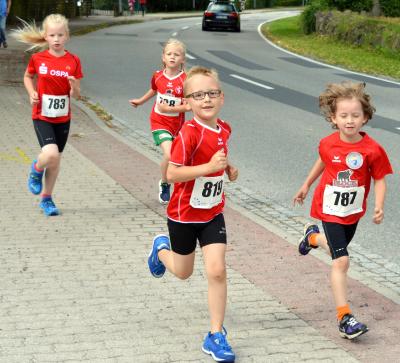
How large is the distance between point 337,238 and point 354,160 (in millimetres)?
508

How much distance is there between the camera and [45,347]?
4.97 metres

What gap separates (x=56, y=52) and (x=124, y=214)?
5.40 ft

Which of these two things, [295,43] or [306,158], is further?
[295,43]

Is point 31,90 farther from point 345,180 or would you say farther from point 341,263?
point 341,263

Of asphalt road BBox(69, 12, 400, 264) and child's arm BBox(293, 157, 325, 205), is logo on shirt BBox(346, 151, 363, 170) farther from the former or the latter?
asphalt road BBox(69, 12, 400, 264)

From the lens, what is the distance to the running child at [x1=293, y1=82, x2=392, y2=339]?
18.0 ft

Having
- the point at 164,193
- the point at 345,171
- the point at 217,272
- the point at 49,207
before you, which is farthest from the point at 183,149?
the point at 164,193

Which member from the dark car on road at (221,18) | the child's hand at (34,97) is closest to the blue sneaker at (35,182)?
the child's hand at (34,97)

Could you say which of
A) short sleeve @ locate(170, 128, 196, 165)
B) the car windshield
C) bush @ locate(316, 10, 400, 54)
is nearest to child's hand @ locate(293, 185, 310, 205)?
short sleeve @ locate(170, 128, 196, 165)

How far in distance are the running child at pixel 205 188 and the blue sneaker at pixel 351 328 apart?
0.73 meters

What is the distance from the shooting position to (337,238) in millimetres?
5562

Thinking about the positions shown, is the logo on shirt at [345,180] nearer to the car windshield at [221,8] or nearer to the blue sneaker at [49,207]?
the blue sneaker at [49,207]

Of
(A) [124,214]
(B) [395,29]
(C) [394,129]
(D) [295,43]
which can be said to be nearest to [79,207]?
(A) [124,214]

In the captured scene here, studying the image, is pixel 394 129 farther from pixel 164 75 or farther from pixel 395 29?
pixel 395 29
